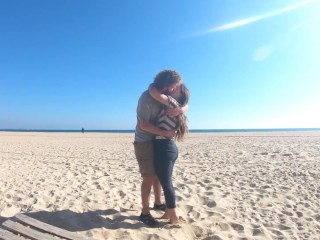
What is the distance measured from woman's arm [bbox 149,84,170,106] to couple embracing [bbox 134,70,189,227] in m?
0.01

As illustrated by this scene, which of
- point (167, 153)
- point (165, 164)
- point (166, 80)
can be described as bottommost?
point (165, 164)

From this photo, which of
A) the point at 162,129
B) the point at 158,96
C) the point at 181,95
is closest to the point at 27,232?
the point at 162,129

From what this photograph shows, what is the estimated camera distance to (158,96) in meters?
3.44

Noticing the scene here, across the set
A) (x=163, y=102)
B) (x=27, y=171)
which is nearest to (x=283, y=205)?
(x=163, y=102)

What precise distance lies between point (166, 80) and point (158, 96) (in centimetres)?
28

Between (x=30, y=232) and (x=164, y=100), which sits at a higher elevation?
(x=164, y=100)

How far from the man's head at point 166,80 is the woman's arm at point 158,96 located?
5.8 inches

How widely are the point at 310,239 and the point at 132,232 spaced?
2160 millimetres

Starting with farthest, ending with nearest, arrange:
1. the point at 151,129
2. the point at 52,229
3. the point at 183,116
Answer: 1. the point at 183,116
2. the point at 151,129
3. the point at 52,229

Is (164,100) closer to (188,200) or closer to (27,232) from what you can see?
(27,232)

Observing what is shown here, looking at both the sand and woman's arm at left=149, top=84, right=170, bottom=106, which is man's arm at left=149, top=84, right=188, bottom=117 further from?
the sand

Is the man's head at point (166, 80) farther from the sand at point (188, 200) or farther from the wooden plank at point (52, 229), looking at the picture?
the wooden plank at point (52, 229)

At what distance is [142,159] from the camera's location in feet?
12.3

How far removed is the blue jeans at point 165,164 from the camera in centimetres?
364
